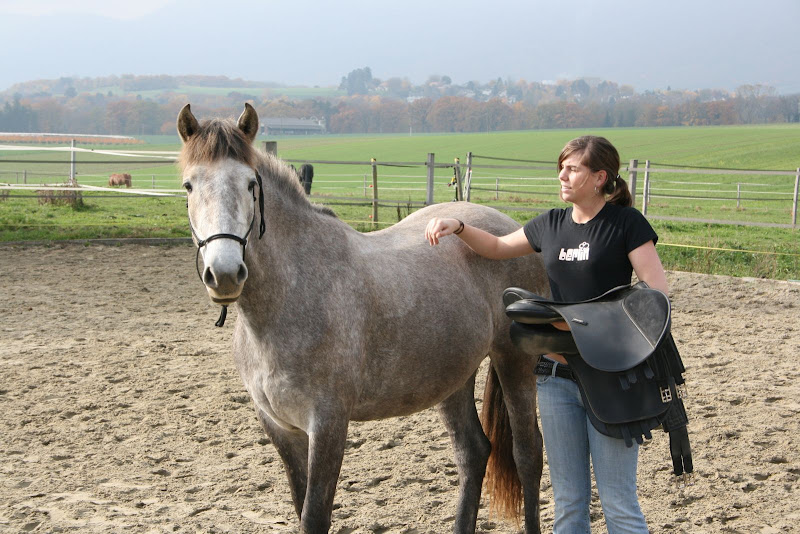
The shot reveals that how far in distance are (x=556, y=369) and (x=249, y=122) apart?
132cm

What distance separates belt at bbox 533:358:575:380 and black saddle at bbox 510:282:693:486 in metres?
0.13

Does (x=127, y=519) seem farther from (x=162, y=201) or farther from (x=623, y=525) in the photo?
(x=162, y=201)

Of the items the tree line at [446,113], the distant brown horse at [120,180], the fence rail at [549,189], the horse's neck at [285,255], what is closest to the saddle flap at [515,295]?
the horse's neck at [285,255]

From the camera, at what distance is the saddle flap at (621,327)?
2133mm

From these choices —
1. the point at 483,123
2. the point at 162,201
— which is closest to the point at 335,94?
the point at 483,123

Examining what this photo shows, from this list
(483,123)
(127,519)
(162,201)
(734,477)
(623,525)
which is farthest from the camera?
(483,123)

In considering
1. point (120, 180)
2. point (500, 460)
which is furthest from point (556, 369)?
point (120, 180)

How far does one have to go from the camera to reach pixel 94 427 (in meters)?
4.38

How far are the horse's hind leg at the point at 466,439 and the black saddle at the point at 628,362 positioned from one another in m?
1.09

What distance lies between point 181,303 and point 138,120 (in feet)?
242

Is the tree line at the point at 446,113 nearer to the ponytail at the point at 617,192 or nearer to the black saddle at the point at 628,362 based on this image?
the ponytail at the point at 617,192

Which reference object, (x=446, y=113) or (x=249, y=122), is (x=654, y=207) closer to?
(x=249, y=122)

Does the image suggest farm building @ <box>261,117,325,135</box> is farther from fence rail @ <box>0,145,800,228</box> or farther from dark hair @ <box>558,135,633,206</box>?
dark hair @ <box>558,135,633,206</box>

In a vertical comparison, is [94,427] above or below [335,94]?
below
